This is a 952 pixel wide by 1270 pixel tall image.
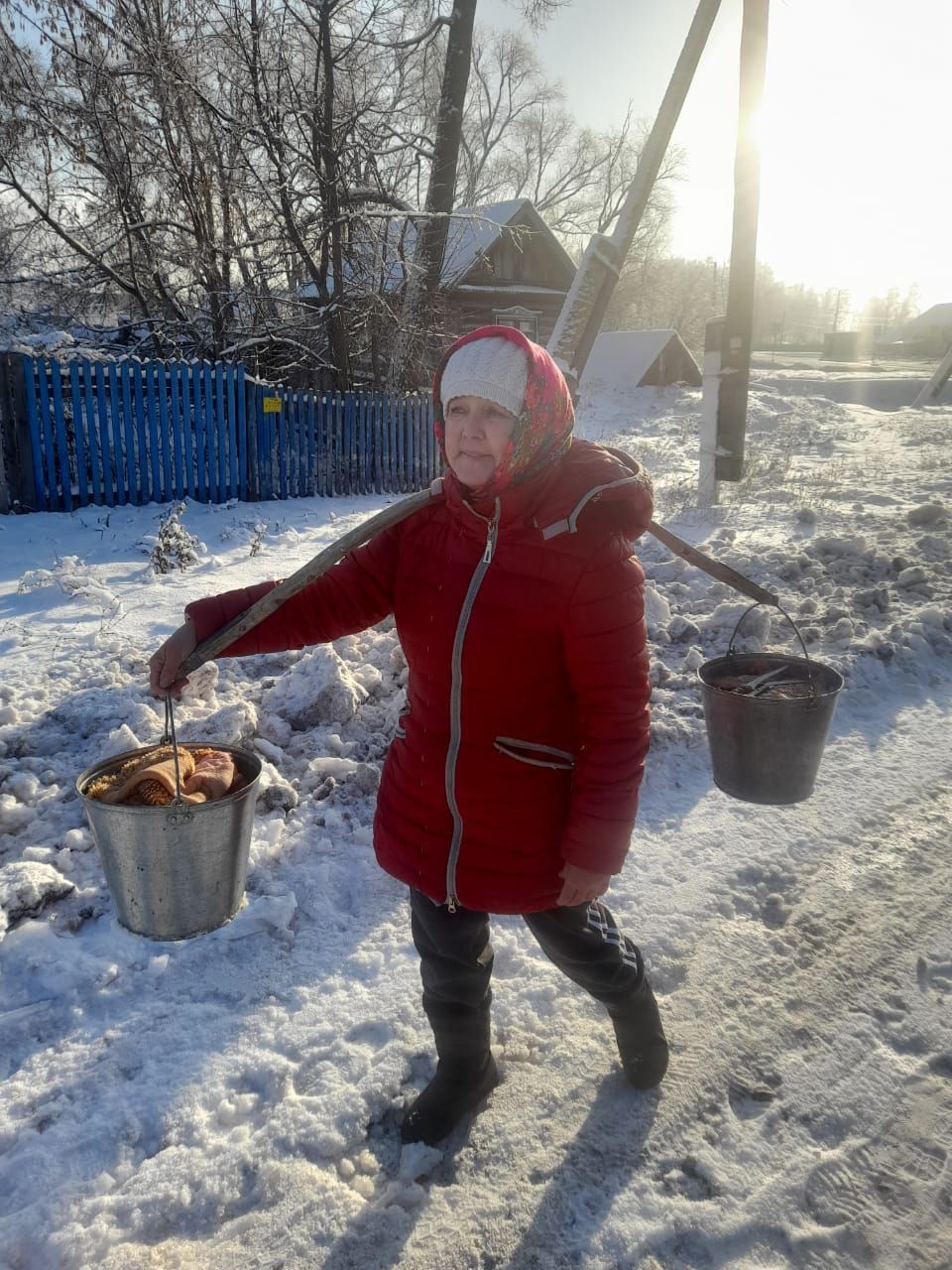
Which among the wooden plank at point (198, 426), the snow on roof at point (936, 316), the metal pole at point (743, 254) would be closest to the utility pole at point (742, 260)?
the metal pole at point (743, 254)

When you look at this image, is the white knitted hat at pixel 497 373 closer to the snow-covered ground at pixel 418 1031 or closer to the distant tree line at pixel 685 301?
the snow-covered ground at pixel 418 1031

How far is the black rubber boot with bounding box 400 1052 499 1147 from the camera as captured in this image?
208 cm

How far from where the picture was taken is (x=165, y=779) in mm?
2018

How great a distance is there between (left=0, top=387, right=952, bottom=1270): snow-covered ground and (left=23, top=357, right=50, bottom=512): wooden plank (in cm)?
487

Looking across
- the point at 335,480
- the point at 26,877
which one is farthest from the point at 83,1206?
the point at 335,480

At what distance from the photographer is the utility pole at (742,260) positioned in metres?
7.48

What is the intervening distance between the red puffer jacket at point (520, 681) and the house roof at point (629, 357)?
24.6 meters

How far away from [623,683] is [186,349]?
39.9 feet

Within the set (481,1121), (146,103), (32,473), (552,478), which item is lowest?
(481,1121)

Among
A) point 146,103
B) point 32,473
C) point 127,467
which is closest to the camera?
point 32,473

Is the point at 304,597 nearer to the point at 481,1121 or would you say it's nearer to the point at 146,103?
the point at 481,1121

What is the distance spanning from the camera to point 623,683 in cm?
174

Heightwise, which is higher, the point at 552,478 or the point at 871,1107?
the point at 552,478

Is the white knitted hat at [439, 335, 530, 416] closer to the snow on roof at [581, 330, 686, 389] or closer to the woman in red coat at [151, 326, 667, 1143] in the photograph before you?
the woman in red coat at [151, 326, 667, 1143]
